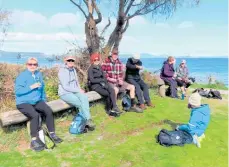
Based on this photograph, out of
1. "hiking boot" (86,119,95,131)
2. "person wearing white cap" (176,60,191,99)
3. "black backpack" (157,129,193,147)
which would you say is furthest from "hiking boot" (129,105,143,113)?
"person wearing white cap" (176,60,191,99)

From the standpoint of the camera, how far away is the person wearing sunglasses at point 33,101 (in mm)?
5609

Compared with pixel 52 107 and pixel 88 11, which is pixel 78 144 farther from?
pixel 88 11

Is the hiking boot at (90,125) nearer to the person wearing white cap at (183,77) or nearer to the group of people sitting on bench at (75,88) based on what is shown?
the group of people sitting on bench at (75,88)

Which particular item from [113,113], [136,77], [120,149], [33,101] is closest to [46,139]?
[33,101]

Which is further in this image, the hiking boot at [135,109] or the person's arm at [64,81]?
the hiking boot at [135,109]

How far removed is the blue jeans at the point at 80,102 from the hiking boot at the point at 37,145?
122 centimetres

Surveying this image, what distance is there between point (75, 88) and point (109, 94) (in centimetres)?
105

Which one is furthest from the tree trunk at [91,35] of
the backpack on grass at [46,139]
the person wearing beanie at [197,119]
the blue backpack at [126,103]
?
the person wearing beanie at [197,119]

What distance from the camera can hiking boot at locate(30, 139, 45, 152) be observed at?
5.42 meters

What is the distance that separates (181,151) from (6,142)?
315cm

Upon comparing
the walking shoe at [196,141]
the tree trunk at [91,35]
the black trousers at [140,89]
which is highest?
the tree trunk at [91,35]

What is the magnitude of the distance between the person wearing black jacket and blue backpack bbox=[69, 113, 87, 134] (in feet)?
3.80

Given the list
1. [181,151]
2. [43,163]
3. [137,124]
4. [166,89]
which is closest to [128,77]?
[137,124]

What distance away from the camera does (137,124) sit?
Result: 6.86m
